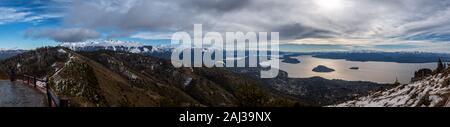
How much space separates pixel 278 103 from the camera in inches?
2306
